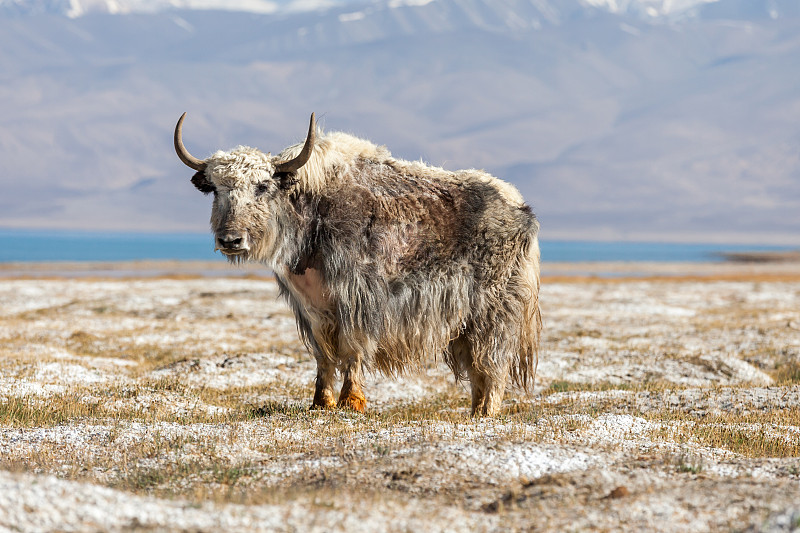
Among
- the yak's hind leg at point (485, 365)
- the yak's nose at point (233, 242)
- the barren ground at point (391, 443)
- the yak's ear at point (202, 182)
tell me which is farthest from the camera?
the yak's hind leg at point (485, 365)

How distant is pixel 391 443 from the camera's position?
7.07 meters

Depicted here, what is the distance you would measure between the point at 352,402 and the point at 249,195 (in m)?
2.52

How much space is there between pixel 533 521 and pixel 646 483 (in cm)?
112

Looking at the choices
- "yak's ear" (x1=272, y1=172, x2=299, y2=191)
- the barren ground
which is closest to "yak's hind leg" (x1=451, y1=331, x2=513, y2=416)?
the barren ground

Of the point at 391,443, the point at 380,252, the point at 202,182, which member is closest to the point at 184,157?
the point at 202,182

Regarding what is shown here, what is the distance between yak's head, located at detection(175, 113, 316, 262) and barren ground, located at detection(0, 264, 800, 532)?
68.7 inches

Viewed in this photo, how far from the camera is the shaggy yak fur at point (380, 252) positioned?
28.8 ft

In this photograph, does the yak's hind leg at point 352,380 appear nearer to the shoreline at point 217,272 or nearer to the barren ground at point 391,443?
the barren ground at point 391,443

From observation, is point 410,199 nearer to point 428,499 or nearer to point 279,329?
point 428,499

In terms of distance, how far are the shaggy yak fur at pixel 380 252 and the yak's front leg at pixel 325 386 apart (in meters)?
0.02

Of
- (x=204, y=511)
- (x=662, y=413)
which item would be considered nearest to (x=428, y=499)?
(x=204, y=511)

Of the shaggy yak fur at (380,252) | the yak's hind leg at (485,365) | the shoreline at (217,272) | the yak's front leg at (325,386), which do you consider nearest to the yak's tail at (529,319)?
the shaggy yak fur at (380,252)

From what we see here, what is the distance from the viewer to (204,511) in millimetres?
4949

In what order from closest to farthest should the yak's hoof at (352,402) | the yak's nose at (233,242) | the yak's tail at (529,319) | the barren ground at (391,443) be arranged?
the barren ground at (391,443) < the yak's nose at (233,242) < the yak's tail at (529,319) < the yak's hoof at (352,402)
